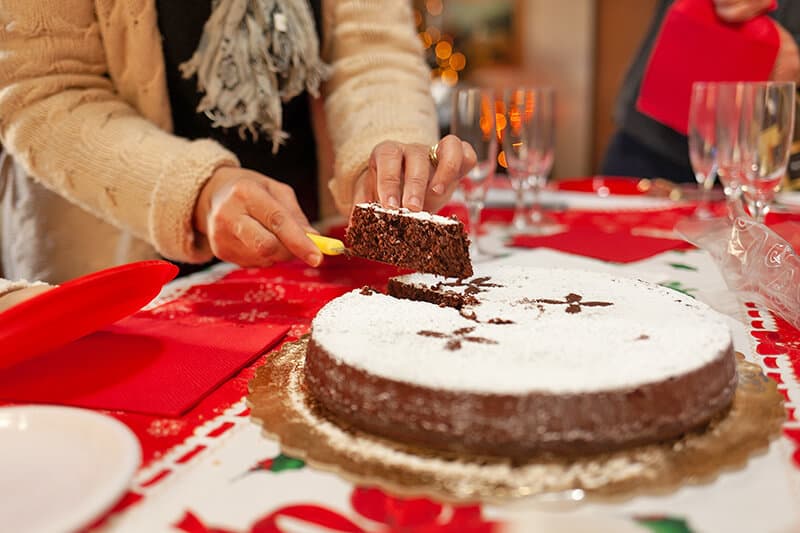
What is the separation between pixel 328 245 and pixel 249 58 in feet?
1.88

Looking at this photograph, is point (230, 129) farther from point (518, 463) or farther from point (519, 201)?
point (518, 463)

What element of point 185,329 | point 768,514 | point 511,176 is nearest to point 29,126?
point 185,329

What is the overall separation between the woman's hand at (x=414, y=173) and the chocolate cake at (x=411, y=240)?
8cm

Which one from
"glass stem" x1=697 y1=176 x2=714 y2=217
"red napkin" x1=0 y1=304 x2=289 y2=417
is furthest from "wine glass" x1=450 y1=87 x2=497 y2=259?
"red napkin" x1=0 y1=304 x2=289 y2=417

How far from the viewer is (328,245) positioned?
1.33m

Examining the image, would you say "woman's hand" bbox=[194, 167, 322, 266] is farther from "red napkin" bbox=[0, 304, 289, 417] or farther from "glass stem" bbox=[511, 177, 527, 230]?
"glass stem" bbox=[511, 177, 527, 230]

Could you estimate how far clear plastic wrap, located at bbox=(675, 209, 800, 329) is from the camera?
1.18 m

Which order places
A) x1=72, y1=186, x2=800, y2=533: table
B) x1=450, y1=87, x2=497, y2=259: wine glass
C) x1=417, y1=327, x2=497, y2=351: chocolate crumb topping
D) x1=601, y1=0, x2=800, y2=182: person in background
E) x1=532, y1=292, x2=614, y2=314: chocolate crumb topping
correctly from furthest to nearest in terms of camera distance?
x1=601, y1=0, x2=800, y2=182: person in background < x1=450, y1=87, x2=497, y2=259: wine glass < x1=532, y1=292, x2=614, y2=314: chocolate crumb topping < x1=417, y1=327, x2=497, y2=351: chocolate crumb topping < x1=72, y1=186, x2=800, y2=533: table

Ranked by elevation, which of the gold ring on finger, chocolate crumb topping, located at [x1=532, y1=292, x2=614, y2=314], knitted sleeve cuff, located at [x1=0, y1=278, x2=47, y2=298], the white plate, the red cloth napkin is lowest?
the red cloth napkin

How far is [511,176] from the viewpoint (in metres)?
2.07

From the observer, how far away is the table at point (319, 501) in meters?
0.62

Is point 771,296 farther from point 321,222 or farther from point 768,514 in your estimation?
point 321,222

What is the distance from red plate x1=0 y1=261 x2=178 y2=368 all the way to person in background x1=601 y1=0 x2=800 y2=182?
6.42 feet

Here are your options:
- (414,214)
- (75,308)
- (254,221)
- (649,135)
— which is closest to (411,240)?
(414,214)
